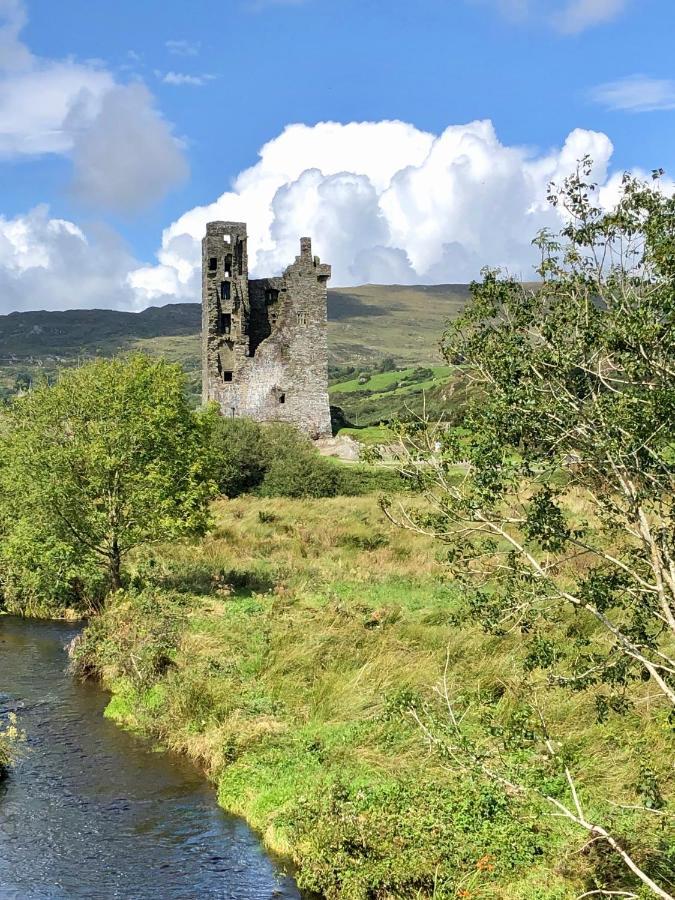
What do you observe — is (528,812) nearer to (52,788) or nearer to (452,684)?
(452,684)

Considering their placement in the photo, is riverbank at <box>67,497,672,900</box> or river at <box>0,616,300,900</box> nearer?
riverbank at <box>67,497,672,900</box>

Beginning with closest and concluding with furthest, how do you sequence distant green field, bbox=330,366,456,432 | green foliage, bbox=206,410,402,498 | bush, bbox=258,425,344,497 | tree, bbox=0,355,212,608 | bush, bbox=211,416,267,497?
tree, bbox=0,355,212,608
bush, bbox=258,425,344,497
green foliage, bbox=206,410,402,498
bush, bbox=211,416,267,497
distant green field, bbox=330,366,456,432

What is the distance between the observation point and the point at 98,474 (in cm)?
2869

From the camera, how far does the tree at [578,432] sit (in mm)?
10891

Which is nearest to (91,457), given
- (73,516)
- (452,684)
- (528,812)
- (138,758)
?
(73,516)

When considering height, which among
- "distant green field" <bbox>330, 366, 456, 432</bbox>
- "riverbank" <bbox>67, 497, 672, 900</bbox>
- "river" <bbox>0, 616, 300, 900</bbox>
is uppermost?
"distant green field" <bbox>330, 366, 456, 432</bbox>

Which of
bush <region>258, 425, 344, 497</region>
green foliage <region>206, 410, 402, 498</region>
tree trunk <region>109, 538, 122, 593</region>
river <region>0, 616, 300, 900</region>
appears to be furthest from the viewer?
green foliage <region>206, 410, 402, 498</region>

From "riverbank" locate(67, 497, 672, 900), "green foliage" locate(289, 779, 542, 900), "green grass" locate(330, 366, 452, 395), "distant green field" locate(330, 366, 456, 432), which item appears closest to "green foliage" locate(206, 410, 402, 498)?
"riverbank" locate(67, 497, 672, 900)

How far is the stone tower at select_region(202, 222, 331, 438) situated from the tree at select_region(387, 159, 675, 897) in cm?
5388

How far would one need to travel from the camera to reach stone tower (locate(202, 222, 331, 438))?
66.8 metres

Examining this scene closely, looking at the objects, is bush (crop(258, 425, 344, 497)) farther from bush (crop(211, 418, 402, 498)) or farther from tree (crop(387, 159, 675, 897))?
tree (crop(387, 159, 675, 897))

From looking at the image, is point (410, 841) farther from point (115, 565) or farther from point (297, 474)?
point (297, 474)

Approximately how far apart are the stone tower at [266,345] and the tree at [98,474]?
1421 inches

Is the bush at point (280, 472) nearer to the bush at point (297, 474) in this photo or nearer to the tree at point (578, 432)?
the bush at point (297, 474)
